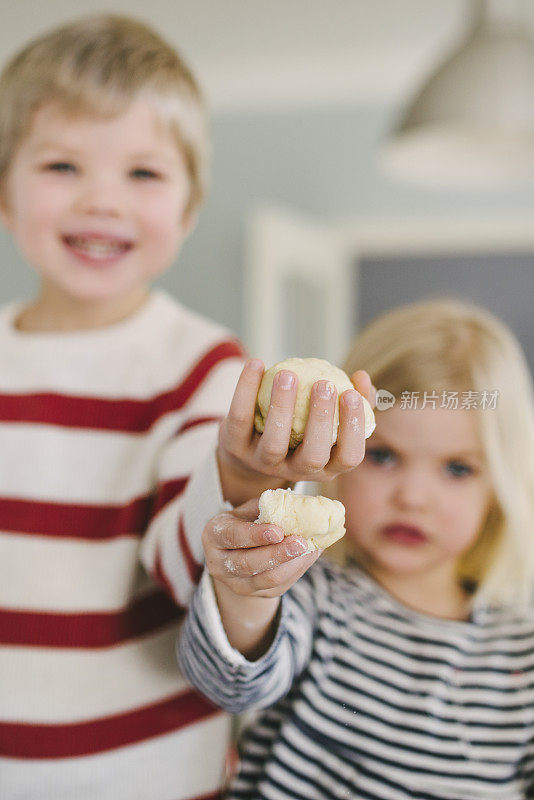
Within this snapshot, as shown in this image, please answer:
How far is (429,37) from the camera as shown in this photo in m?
2.30

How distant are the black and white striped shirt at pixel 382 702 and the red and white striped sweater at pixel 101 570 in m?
0.05

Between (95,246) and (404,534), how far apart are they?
0.22 m

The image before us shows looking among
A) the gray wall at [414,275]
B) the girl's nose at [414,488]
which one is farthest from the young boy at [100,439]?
the gray wall at [414,275]

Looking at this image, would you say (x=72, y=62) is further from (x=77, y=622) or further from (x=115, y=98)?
(x=77, y=622)

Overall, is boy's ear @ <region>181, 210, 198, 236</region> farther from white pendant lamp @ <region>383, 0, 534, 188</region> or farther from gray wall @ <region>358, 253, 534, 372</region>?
gray wall @ <region>358, 253, 534, 372</region>

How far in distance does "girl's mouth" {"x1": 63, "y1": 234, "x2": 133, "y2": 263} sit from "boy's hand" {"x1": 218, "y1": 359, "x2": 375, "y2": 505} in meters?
0.17

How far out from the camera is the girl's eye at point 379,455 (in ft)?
1.20

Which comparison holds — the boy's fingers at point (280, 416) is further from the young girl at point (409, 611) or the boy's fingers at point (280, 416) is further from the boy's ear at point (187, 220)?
the boy's ear at point (187, 220)

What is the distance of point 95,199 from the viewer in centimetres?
44

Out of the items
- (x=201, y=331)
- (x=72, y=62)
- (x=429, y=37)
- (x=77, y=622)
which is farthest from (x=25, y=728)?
(x=429, y=37)

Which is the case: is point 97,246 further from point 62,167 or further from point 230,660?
point 230,660

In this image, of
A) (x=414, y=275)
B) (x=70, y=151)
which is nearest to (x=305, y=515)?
(x=70, y=151)

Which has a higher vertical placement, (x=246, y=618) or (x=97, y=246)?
(x=97, y=246)

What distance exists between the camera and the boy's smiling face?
45 centimetres
